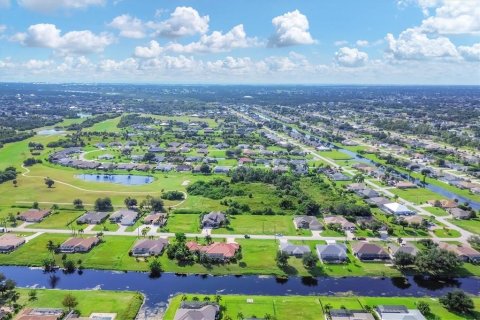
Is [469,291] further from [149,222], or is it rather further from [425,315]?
[149,222]

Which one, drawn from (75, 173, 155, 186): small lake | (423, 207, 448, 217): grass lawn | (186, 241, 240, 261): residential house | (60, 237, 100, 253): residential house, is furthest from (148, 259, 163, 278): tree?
(423, 207, 448, 217): grass lawn

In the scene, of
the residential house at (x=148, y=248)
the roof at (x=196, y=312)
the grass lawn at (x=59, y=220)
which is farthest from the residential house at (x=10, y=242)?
the roof at (x=196, y=312)

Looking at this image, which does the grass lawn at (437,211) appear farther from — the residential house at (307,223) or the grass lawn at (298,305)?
the grass lawn at (298,305)

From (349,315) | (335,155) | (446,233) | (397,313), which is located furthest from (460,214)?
(335,155)

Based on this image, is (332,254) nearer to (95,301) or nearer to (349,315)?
(349,315)

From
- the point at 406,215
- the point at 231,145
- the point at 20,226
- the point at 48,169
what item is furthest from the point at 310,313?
the point at 231,145

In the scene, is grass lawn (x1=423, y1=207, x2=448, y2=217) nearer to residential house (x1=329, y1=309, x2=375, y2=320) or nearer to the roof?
residential house (x1=329, y1=309, x2=375, y2=320)
